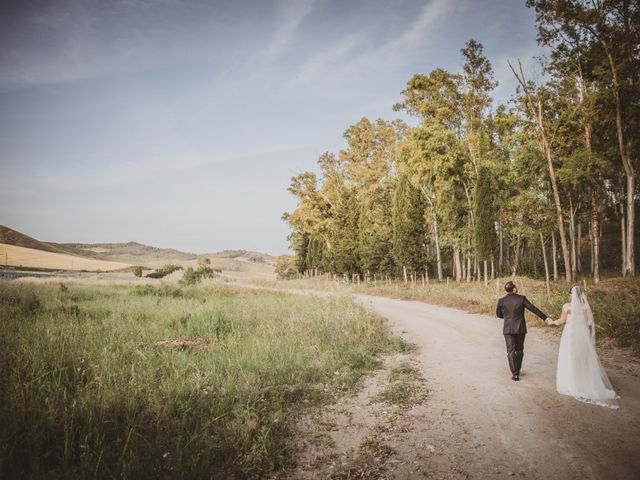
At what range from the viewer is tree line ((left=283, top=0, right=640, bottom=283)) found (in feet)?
64.4

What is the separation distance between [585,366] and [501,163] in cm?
2491

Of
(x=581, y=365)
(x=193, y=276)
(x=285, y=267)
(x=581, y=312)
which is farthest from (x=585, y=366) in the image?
(x=285, y=267)

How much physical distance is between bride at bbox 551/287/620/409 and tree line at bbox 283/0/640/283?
17.2m

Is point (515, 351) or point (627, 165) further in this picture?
point (627, 165)

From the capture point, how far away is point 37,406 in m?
4.76

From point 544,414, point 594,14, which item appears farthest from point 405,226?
point 544,414

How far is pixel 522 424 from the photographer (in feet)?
16.4

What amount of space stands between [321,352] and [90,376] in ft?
17.2

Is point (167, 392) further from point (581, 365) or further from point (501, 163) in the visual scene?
point (501, 163)

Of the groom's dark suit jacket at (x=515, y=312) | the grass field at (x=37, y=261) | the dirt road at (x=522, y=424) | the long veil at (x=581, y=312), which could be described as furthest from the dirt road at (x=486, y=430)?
the grass field at (x=37, y=261)

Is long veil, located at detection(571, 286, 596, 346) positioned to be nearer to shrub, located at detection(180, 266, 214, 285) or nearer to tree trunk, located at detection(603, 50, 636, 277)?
tree trunk, located at detection(603, 50, 636, 277)

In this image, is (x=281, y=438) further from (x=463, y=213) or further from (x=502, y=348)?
(x=463, y=213)

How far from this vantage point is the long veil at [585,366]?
5.63 metres

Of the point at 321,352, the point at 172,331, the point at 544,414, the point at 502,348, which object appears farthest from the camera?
the point at 172,331
